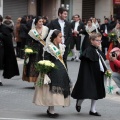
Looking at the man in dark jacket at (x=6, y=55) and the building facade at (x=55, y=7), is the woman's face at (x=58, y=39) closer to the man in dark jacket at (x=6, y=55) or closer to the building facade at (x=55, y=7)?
the man in dark jacket at (x=6, y=55)

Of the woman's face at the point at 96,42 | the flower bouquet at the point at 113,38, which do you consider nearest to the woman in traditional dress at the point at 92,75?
the woman's face at the point at 96,42

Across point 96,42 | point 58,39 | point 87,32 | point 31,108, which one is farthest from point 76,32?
point 58,39

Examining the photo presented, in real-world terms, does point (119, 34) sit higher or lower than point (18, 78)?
higher

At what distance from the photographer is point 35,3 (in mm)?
30281

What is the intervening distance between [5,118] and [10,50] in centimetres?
452

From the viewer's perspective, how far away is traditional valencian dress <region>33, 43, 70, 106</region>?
342 inches

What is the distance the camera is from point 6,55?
13094 millimetres

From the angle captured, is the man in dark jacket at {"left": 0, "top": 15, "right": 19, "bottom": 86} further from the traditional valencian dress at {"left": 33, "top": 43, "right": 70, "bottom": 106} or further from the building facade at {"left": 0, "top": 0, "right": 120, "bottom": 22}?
the building facade at {"left": 0, "top": 0, "right": 120, "bottom": 22}

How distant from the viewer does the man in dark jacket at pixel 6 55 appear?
506 inches

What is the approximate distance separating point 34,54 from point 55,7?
1911 centimetres

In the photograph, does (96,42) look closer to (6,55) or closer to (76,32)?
(6,55)

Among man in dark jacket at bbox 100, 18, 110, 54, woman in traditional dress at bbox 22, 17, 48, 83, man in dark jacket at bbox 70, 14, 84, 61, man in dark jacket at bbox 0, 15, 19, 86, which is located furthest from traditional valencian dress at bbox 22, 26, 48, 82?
man in dark jacket at bbox 100, 18, 110, 54

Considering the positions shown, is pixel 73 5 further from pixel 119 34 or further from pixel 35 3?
pixel 119 34

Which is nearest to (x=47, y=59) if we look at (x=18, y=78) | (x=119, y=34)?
(x=18, y=78)
